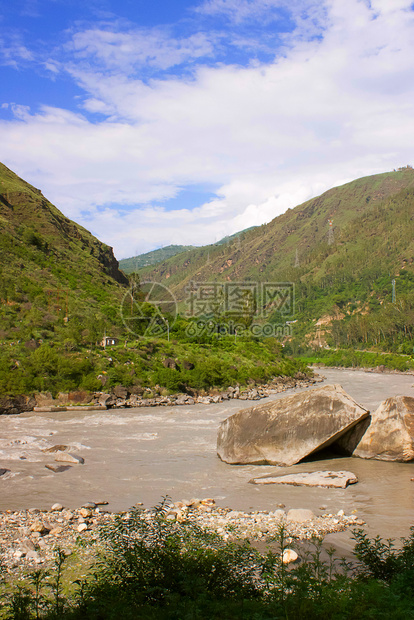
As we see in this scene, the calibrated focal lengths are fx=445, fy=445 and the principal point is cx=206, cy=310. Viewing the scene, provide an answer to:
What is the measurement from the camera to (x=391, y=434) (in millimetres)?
16297

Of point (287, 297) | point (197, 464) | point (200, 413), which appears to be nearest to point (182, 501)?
A: point (197, 464)

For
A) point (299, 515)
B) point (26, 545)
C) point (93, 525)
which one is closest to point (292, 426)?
point (299, 515)

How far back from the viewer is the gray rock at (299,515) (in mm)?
11211

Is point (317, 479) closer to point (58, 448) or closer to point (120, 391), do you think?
point (58, 448)

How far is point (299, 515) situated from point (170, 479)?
5.89 m

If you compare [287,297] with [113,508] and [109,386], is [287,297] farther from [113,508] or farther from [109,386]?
[113,508]

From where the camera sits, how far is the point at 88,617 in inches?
224

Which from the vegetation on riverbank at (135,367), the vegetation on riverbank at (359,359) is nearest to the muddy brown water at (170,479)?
the vegetation on riverbank at (135,367)

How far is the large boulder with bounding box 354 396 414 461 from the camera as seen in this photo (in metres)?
15.9

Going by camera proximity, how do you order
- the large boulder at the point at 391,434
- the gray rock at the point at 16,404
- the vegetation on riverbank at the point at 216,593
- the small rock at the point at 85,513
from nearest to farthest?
1. the vegetation on riverbank at the point at 216,593
2. the small rock at the point at 85,513
3. the large boulder at the point at 391,434
4. the gray rock at the point at 16,404

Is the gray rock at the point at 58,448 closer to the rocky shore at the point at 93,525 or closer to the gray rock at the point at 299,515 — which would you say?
the rocky shore at the point at 93,525

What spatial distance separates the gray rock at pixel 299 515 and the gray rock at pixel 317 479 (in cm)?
285

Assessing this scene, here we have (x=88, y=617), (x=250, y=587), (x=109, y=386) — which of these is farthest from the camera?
(x=109, y=386)

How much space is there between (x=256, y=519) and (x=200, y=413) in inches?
930
